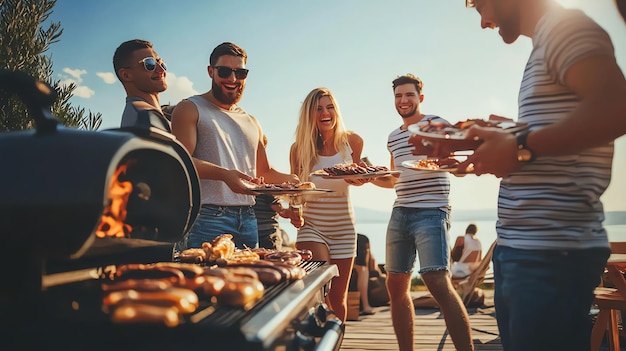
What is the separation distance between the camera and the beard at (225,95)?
10.3 ft

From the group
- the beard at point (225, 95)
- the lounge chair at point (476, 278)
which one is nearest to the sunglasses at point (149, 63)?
the beard at point (225, 95)

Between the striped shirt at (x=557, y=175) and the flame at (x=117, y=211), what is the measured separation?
1237 mm

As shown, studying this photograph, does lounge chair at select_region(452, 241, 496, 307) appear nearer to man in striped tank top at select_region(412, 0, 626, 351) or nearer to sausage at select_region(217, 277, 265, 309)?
man in striped tank top at select_region(412, 0, 626, 351)

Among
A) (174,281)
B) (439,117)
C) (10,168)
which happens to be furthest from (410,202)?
(10,168)

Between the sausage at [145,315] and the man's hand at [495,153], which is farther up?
the man's hand at [495,153]

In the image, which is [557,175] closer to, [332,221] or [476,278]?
[332,221]

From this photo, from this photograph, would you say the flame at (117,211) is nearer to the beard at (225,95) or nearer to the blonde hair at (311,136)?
the beard at (225,95)

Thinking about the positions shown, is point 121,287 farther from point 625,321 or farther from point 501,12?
point 625,321

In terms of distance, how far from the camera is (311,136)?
424 centimetres

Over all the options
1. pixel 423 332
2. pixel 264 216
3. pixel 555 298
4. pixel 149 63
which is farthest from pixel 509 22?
pixel 423 332

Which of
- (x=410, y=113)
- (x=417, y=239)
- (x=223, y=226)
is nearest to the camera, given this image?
(x=223, y=226)

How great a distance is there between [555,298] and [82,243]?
132 centimetres

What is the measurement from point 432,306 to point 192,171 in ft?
20.9

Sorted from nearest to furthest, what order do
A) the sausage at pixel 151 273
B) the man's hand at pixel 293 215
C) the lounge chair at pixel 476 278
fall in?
the sausage at pixel 151 273
the man's hand at pixel 293 215
the lounge chair at pixel 476 278
